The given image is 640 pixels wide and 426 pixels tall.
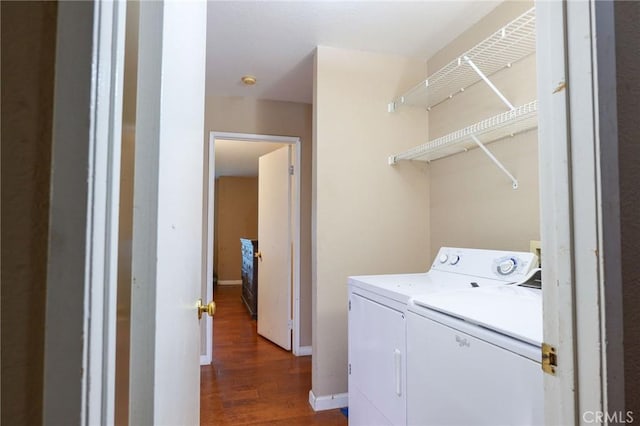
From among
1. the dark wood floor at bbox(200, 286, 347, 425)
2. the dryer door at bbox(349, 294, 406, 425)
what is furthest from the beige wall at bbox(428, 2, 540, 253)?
the dark wood floor at bbox(200, 286, 347, 425)

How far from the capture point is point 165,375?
587 mm

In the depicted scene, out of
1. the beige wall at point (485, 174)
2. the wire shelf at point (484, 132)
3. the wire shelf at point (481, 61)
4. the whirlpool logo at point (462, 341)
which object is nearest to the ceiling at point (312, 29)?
the beige wall at point (485, 174)

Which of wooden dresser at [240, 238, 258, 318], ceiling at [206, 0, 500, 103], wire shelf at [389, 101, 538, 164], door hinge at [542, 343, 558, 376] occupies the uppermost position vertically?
ceiling at [206, 0, 500, 103]

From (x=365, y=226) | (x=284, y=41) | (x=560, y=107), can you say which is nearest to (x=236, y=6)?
(x=284, y=41)

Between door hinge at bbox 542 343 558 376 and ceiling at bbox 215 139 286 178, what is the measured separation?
3.52 meters

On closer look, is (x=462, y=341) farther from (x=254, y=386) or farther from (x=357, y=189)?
(x=254, y=386)

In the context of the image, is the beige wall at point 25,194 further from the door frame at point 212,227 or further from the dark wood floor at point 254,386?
the door frame at point 212,227

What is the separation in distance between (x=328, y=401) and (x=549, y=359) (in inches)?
74.9

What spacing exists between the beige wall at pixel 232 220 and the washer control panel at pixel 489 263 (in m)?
5.96

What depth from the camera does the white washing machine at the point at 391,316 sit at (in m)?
1.38

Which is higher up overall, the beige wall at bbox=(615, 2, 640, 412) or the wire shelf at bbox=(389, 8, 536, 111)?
the wire shelf at bbox=(389, 8, 536, 111)

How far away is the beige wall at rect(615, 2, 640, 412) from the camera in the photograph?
0.54 metres

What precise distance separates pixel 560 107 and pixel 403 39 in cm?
192

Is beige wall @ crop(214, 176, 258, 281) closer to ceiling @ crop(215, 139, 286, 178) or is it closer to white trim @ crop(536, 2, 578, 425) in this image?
ceiling @ crop(215, 139, 286, 178)
